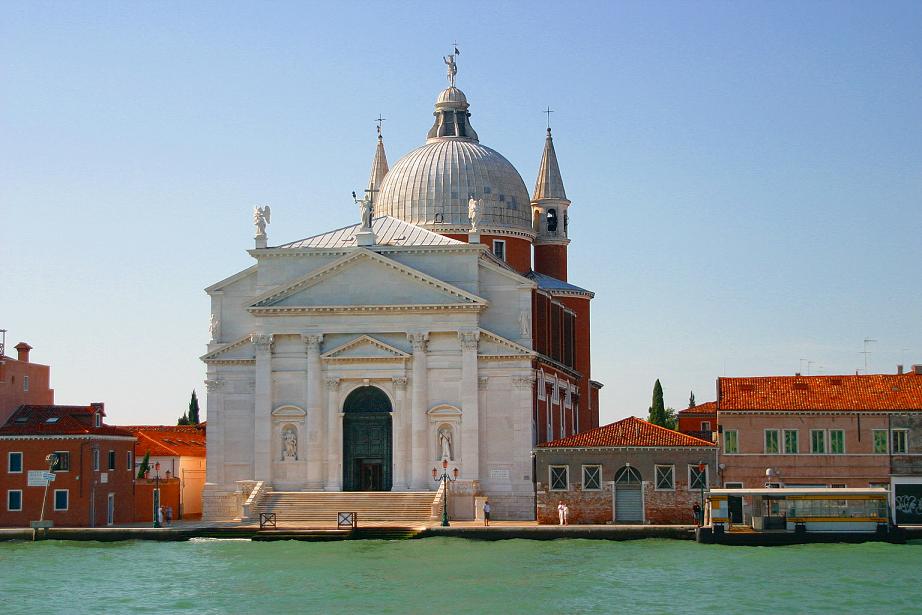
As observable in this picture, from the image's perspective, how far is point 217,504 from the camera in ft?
191

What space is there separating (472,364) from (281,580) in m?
19.0

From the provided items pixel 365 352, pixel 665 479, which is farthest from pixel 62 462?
pixel 665 479

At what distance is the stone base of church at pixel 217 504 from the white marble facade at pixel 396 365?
49mm

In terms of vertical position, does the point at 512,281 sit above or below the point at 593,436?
above

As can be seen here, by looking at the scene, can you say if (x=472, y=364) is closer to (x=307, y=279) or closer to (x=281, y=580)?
(x=307, y=279)

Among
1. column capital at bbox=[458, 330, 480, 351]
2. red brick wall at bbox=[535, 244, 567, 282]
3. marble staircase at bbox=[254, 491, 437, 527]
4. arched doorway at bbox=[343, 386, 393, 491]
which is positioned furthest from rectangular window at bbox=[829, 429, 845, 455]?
red brick wall at bbox=[535, 244, 567, 282]

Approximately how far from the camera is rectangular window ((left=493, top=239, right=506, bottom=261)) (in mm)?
69688

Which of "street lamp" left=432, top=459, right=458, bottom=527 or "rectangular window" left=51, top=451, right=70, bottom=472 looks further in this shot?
"rectangular window" left=51, top=451, right=70, bottom=472

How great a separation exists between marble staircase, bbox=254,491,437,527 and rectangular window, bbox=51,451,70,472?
6.23m

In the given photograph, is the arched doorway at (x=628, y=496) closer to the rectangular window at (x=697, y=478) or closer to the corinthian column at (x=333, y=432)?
the rectangular window at (x=697, y=478)

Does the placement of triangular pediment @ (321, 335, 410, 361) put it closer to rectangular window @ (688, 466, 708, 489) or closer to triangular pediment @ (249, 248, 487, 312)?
triangular pediment @ (249, 248, 487, 312)

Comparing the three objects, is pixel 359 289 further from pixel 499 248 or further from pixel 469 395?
pixel 499 248

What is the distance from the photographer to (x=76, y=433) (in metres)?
53.7

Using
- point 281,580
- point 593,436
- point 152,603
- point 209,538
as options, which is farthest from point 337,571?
point 593,436
